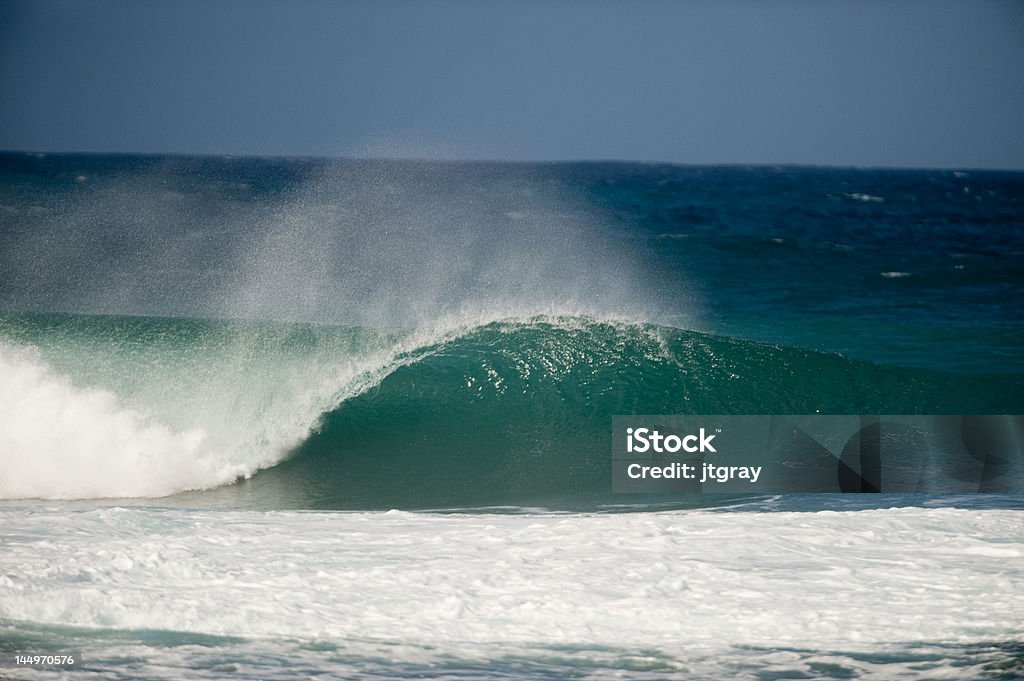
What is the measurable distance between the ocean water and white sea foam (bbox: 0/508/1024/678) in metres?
0.02

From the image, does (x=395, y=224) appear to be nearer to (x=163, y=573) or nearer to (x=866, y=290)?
(x=866, y=290)

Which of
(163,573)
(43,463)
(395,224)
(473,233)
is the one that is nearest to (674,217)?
(473,233)

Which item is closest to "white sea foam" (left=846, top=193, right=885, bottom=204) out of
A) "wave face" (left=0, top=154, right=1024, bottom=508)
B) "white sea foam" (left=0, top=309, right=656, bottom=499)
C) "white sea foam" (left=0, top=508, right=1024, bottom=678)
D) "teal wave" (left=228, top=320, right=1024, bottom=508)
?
"wave face" (left=0, top=154, right=1024, bottom=508)

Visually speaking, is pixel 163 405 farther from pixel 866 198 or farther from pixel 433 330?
pixel 866 198

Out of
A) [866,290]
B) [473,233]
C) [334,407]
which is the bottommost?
[334,407]

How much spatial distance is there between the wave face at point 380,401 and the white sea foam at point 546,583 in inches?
49.8

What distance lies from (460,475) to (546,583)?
2.86 meters

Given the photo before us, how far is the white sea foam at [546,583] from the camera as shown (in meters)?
3.74

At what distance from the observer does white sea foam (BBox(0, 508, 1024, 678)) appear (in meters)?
3.74

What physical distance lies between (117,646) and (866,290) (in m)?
14.3

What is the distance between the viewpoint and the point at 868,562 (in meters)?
4.55

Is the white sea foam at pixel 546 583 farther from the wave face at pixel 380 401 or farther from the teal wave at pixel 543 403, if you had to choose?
the teal wave at pixel 543 403

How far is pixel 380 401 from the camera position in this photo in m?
8.05

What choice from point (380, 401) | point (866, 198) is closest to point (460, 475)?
point (380, 401)
